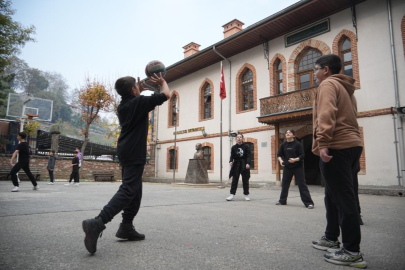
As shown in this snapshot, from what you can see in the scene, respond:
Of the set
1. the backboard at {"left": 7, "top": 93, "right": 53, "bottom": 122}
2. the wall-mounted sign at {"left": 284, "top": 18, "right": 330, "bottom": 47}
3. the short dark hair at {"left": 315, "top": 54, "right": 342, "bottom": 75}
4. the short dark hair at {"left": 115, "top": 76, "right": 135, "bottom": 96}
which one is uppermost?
the wall-mounted sign at {"left": 284, "top": 18, "right": 330, "bottom": 47}

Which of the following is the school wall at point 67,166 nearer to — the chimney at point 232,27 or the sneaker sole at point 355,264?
the chimney at point 232,27

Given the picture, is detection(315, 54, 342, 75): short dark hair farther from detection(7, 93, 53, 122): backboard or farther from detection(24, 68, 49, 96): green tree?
detection(24, 68, 49, 96): green tree

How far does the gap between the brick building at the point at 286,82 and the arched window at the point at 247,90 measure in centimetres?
7

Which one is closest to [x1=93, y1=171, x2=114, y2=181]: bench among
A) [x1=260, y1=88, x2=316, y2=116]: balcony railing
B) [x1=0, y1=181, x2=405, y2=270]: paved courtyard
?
[x1=260, y1=88, x2=316, y2=116]: balcony railing

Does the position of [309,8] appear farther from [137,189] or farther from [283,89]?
[137,189]

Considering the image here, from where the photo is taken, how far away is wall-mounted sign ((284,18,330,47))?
1422 cm

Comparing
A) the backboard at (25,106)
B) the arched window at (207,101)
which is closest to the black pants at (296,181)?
the arched window at (207,101)

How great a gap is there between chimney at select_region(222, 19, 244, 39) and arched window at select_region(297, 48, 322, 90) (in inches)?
307

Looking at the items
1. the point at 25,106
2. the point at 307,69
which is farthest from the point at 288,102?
the point at 25,106

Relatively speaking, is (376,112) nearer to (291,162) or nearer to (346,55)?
(346,55)

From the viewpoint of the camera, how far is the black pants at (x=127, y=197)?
107 inches

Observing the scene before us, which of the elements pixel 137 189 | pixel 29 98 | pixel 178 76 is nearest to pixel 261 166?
pixel 178 76

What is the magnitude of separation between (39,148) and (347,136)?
25377 millimetres

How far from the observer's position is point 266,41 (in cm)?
1669
